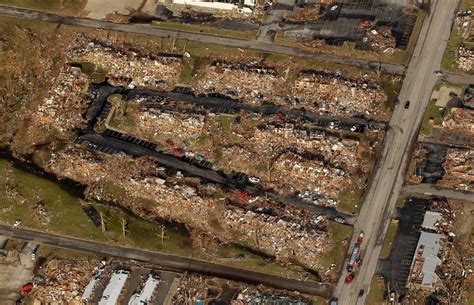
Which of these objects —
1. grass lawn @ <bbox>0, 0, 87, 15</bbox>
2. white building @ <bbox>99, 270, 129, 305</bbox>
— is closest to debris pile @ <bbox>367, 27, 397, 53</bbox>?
grass lawn @ <bbox>0, 0, 87, 15</bbox>

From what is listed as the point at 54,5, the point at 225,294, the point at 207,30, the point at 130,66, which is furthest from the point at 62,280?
the point at 54,5

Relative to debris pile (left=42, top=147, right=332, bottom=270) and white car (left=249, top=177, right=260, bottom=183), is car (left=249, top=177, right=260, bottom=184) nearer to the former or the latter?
white car (left=249, top=177, right=260, bottom=183)

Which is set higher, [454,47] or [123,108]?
[454,47]

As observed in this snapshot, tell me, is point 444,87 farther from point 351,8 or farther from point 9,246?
point 9,246

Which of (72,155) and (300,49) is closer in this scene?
(72,155)

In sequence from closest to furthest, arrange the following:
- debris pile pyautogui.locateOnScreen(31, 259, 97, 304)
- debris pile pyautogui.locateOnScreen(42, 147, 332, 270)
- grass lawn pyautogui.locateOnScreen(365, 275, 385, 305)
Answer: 1. grass lawn pyautogui.locateOnScreen(365, 275, 385, 305)
2. debris pile pyautogui.locateOnScreen(31, 259, 97, 304)
3. debris pile pyautogui.locateOnScreen(42, 147, 332, 270)

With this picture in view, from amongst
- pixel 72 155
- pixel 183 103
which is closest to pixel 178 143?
pixel 183 103
